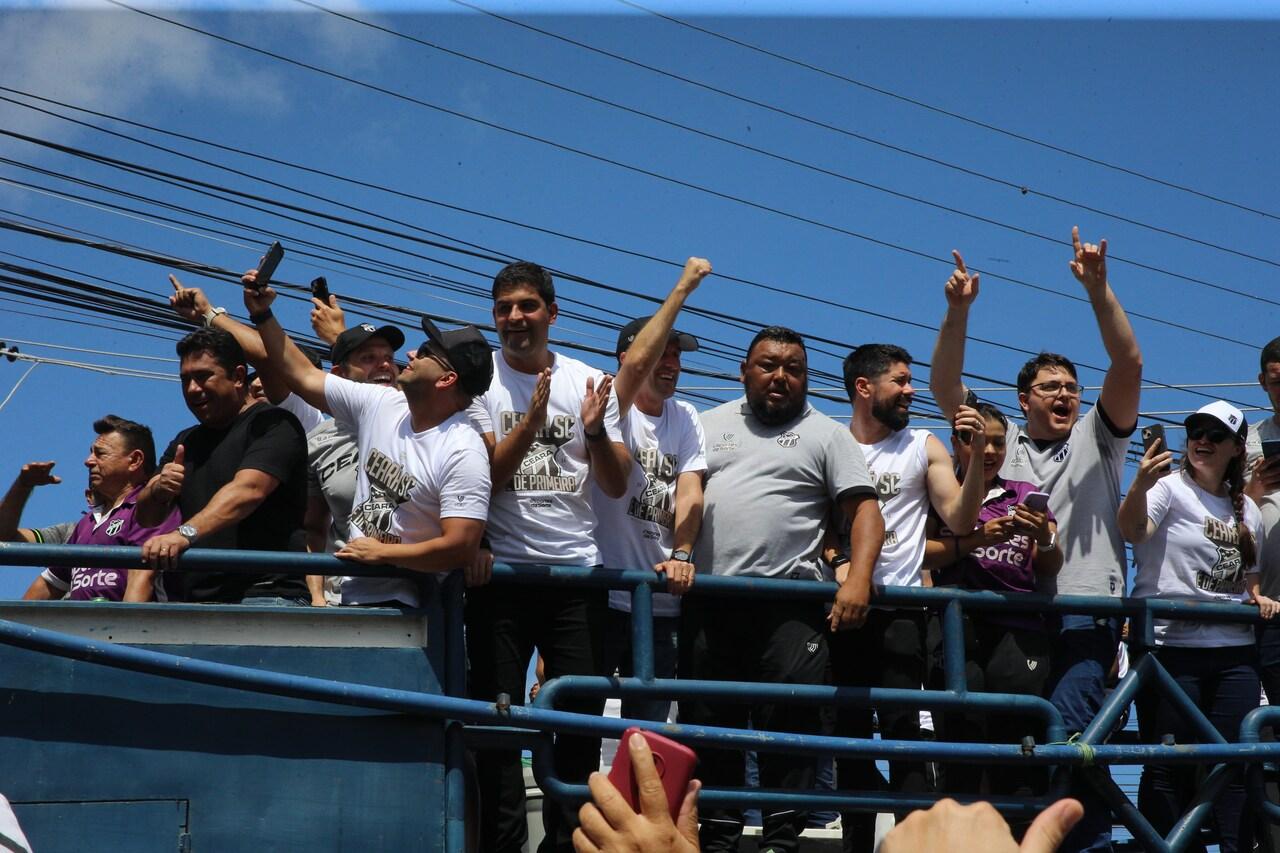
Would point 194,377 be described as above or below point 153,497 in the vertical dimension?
above

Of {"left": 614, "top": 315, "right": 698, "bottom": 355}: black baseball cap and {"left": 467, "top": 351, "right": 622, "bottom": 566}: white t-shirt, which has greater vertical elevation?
{"left": 614, "top": 315, "right": 698, "bottom": 355}: black baseball cap

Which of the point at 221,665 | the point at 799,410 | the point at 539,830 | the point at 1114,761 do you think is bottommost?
the point at 539,830

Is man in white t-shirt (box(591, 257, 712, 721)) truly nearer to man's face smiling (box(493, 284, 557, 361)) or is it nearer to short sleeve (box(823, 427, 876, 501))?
man's face smiling (box(493, 284, 557, 361))

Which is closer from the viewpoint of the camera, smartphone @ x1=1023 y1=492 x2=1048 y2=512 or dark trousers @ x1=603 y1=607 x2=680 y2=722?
dark trousers @ x1=603 y1=607 x2=680 y2=722

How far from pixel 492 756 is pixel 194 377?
77.6 inches

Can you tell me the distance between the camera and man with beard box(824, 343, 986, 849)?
6.17 metres

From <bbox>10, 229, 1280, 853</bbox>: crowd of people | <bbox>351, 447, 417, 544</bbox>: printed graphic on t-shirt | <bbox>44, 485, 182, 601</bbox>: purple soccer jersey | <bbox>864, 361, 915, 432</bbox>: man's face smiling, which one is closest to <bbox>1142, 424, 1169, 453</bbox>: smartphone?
<bbox>10, 229, 1280, 853</bbox>: crowd of people

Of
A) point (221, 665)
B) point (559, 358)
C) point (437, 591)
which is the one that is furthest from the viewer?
point (559, 358)

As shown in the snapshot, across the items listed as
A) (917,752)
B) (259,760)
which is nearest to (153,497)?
(259,760)

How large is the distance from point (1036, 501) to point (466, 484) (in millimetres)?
2425

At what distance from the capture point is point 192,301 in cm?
659

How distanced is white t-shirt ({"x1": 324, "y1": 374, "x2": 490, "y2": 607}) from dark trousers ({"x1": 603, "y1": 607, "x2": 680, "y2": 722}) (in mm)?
859

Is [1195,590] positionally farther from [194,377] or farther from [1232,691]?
[194,377]

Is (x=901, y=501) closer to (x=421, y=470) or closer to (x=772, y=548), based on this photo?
(x=772, y=548)
